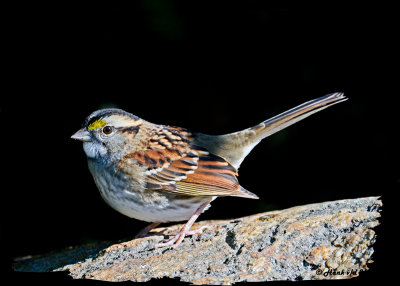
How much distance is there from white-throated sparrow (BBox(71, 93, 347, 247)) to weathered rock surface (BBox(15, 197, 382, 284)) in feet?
0.71

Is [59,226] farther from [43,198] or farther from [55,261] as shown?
[55,261]

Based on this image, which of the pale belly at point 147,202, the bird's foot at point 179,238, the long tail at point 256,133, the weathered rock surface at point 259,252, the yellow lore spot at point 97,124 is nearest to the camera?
the weathered rock surface at point 259,252

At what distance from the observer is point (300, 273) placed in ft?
9.06

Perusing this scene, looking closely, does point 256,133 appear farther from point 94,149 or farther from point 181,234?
point 94,149

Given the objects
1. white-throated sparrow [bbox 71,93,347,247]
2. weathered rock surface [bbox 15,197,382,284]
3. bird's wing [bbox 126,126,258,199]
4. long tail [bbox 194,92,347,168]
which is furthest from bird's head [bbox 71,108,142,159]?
weathered rock surface [bbox 15,197,382,284]

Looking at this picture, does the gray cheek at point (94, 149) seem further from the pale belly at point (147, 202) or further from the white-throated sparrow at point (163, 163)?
the pale belly at point (147, 202)

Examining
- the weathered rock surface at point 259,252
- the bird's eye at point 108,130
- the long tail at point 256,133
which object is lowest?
the weathered rock surface at point 259,252

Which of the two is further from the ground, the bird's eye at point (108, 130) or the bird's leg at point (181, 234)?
the bird's eye at point (108, 130)

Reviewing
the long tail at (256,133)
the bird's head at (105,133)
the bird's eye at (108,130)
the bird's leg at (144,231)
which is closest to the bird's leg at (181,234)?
the bird's leg at (144,231)

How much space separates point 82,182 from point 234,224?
2.16m

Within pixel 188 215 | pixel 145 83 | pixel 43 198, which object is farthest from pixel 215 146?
pixel 43 198

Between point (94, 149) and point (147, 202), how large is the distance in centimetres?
63

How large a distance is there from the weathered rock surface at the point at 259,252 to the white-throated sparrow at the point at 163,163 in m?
0.22

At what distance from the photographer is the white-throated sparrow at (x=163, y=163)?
12.4 feet
